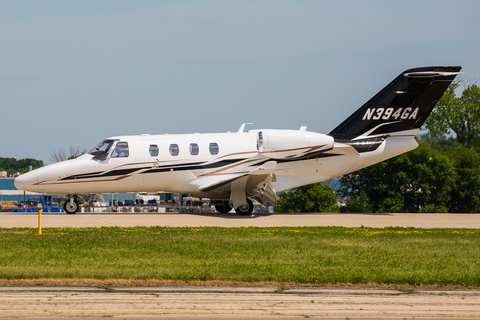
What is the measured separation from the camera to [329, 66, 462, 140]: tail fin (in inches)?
1083

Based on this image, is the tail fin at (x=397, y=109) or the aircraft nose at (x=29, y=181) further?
the tail fin at (x=397, y=109)

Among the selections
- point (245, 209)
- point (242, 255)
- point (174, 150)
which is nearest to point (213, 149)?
point (174, 150)

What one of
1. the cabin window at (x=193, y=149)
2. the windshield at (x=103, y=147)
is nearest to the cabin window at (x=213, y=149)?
the cabin window at (x=193, y=149)

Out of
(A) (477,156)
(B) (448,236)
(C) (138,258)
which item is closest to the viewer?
(C) (138,258)

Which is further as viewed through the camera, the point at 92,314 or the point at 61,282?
the point at 61,282

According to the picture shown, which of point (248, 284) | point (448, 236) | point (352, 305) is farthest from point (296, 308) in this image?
point (448, 236)

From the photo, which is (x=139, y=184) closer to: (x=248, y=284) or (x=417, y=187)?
(x=248, y=284)

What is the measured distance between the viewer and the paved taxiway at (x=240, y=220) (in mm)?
23359

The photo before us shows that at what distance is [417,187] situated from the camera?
46219 mm

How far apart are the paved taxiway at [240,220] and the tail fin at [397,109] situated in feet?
13.5

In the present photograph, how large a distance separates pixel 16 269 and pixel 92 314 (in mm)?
4418

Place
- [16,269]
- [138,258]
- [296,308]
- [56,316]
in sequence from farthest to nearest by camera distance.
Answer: [138,258] → [16,269] → [296,308] → [56,316]

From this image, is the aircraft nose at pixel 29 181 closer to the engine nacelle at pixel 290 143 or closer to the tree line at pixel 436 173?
the engine nacelle at pixel 290 143

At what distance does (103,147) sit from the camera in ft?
87.8
